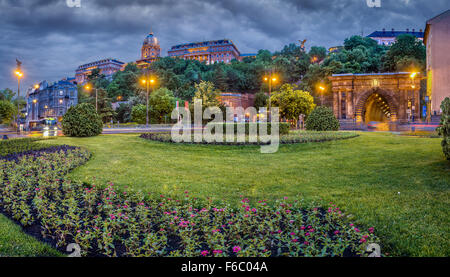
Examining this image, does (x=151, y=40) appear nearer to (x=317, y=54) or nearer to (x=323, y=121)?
(x=317, y=54)

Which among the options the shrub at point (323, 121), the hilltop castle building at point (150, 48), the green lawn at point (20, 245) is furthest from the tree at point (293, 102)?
the hilltop castle building at point (150, 48)

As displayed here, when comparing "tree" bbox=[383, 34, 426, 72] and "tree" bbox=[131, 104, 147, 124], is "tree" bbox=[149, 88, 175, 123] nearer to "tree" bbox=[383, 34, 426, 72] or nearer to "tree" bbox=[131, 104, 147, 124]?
"tree" bbox=[131, 104, 147, 124]

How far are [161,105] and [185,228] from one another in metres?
55.9

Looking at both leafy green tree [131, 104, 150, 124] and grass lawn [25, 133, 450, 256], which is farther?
leafy green tree [131, 104, 150, 124]

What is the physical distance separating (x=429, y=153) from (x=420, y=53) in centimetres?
5830

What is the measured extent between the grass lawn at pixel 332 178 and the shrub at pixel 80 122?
7.55 metres

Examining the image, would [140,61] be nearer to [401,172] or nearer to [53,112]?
[53,112]

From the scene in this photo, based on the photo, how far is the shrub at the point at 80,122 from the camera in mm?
20656

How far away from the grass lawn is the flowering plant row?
70 centimetres

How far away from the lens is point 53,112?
7844 centimetres

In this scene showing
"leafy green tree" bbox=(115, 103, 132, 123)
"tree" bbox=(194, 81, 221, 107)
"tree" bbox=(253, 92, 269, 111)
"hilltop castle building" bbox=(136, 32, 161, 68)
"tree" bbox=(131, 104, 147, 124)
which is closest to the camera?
"tree" bbox=(194, 81, 221, 107)

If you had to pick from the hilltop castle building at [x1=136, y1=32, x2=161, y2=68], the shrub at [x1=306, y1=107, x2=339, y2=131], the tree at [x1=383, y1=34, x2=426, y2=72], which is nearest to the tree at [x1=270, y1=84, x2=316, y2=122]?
the shrub at [x1=306, y1=107, x2=339, y2=131]

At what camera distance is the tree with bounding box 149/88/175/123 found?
58.1m
